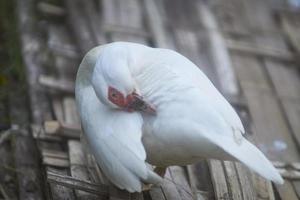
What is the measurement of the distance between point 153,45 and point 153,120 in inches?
82.7

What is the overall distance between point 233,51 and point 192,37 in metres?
0.34

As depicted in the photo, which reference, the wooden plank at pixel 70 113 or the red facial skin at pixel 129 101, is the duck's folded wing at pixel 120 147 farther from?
the wooden plank at pixel 70 113

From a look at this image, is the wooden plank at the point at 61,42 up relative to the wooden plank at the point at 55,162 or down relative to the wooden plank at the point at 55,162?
up

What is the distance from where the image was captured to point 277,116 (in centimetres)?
439

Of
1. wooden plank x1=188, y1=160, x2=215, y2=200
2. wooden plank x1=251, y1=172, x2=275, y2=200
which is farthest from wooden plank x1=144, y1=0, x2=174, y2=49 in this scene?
wooden plank x1=251, y1=172, x2=275, y2=200

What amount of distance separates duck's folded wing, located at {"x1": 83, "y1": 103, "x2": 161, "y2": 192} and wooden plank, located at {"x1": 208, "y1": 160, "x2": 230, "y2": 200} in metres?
0.55

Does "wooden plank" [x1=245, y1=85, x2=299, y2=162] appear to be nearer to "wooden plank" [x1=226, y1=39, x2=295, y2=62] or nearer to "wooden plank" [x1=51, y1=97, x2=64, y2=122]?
"wooden plank" [x1=226, y1=39, x2=295, y2=62]

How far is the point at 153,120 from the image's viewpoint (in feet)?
9.36

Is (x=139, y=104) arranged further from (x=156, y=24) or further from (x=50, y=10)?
(x=50, y=10)

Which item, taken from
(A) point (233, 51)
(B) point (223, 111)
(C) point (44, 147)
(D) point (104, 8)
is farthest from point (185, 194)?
(D) point (104, 8)

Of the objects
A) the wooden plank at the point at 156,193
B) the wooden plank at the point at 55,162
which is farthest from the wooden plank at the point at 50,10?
the wooden plank at the point at 156,193

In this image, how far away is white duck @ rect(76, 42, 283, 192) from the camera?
272cm

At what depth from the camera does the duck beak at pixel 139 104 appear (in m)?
2.88

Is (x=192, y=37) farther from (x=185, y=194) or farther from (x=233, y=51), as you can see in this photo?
(x=185, y=194)
